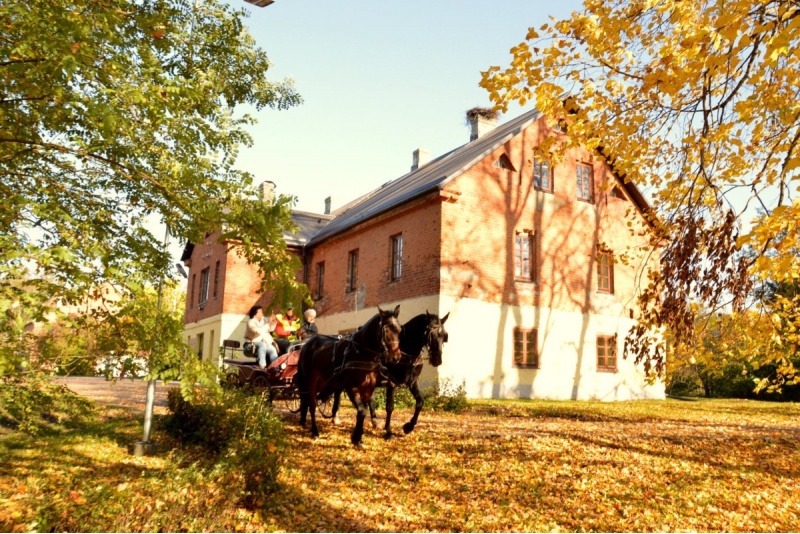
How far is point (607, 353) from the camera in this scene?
21.2 m

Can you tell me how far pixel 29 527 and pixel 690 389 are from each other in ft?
94.6

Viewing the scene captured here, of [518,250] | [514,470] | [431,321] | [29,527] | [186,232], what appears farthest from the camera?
[518,250]

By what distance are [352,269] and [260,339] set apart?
453 inches

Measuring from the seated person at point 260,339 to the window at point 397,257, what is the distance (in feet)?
28.1

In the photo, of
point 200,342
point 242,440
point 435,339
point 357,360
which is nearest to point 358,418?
point 357,360

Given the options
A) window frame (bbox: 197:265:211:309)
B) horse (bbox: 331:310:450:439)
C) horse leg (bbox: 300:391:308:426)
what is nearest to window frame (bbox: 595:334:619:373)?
horse (bbox: 331:310:450:439)

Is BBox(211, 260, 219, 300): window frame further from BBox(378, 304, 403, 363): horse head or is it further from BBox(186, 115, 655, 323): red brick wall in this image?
BBox(378, 304, 403, 363): horse head

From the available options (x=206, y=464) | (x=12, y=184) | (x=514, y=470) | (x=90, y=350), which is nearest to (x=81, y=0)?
(x=12, y=184)

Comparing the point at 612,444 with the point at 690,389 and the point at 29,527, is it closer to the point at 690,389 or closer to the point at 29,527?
the point at 29,527

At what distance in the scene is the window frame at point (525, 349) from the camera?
19.3 m

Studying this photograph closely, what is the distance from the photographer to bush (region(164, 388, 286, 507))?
265 inches

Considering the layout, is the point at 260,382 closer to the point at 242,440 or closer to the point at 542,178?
the point at 242,440

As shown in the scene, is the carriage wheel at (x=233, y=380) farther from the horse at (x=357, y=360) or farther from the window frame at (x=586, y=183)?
the window frame at (x=586, y=183)

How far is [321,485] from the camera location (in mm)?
7457
